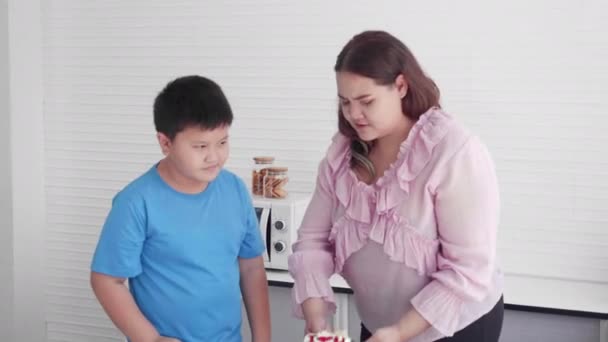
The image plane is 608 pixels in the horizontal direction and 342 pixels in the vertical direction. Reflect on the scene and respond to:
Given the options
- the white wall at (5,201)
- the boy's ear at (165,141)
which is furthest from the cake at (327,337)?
the white wall at (5,201)

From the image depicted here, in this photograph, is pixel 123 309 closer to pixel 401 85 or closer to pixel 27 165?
pixel 401 85

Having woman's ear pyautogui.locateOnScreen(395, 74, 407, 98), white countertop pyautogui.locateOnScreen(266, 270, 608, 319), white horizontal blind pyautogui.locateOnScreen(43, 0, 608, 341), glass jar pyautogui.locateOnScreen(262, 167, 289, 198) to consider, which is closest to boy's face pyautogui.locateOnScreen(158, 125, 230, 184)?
woman's ear pyautogui.locateOnScreen(395, 74, 407, 98)

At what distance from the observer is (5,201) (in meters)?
3.40

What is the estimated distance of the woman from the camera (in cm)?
152

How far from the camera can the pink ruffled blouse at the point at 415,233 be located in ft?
4.97

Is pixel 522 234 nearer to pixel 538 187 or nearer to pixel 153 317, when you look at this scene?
pixel 538 187

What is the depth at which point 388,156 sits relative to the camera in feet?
5.49

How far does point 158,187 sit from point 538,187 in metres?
1.63

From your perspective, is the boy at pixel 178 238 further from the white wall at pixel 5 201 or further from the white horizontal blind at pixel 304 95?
the white wall at pixel 5 201

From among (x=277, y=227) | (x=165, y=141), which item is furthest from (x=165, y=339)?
(x=277, y=227)

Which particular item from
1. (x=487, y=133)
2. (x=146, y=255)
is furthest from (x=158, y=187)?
(x=487, y=133)

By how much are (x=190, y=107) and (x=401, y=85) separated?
1.44ft

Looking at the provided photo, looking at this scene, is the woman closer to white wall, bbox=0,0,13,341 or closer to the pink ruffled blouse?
the pink ruffled blouse

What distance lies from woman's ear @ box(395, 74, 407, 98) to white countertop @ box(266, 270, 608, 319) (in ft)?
3.50
